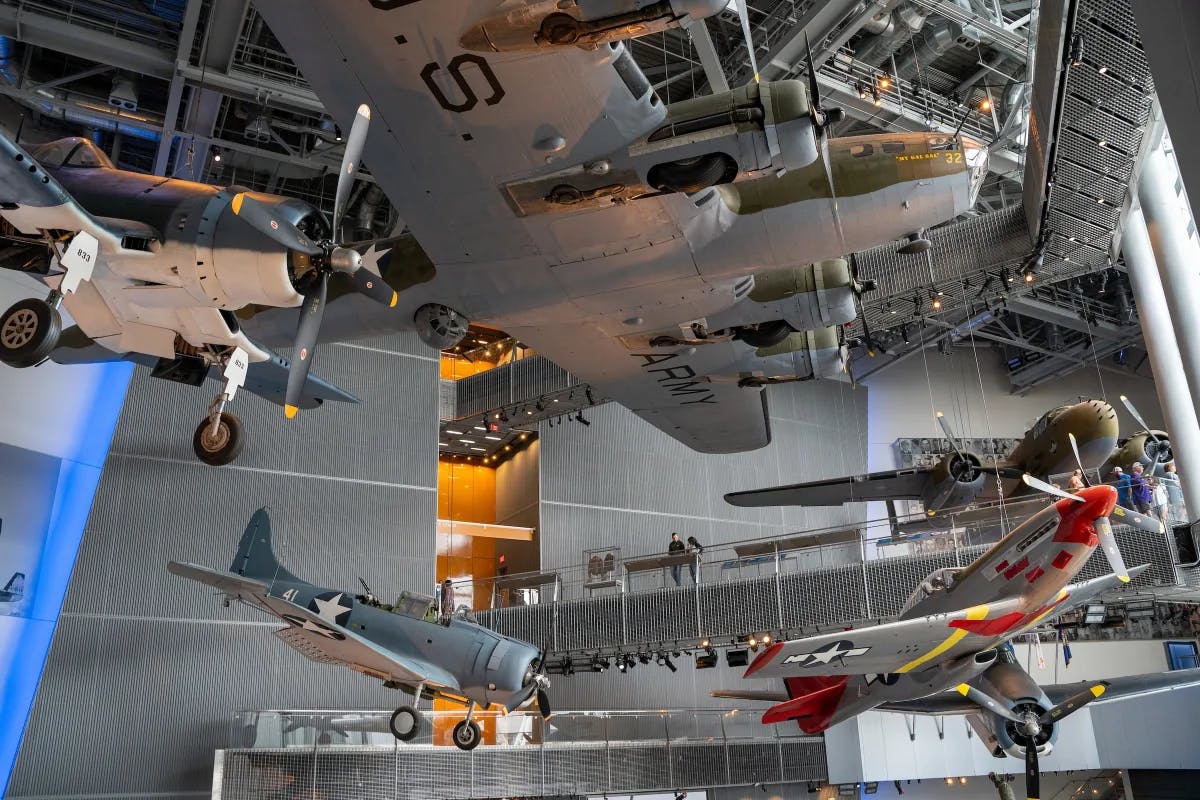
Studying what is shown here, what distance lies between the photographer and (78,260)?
923cm

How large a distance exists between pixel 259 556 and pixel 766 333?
484 inches

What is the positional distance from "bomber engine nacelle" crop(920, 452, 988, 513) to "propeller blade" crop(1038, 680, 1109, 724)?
153 inches

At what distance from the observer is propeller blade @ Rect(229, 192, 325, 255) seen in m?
8.88

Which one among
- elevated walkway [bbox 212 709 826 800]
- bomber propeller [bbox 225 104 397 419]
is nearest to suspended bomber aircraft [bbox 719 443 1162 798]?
elevated walkway [bbox 212 709 826 800]


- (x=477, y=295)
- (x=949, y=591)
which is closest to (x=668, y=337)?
(x=477, y=295)

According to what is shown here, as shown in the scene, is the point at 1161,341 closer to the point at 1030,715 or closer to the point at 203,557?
the point at 1030,715

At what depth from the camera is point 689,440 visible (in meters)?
16.9

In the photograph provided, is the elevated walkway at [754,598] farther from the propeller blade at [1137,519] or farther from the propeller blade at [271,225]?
the propeller blade at [271,225]

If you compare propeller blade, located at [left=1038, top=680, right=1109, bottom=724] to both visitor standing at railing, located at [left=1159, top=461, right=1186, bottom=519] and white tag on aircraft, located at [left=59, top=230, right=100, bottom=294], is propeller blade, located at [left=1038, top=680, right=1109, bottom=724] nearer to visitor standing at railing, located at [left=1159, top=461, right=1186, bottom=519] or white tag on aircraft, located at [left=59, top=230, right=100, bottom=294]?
visitor standing at railing, located at [left=1159, top=461, right=1186, bottom=519]

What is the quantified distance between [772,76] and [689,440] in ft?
23.8

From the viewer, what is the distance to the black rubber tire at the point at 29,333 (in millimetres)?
10148

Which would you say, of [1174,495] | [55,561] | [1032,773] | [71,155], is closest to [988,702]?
[1032,773]

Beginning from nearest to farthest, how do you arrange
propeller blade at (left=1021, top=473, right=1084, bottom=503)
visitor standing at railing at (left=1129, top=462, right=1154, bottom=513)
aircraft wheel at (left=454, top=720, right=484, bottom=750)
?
propeller blade at (left=1021, top=473, right=1084, bottom=503) < visitor standing at railing at (left=1129, top=462, right=1154, bottom=513) < aircraft wheel at (left=454, top=720, right=484, bottom=750)

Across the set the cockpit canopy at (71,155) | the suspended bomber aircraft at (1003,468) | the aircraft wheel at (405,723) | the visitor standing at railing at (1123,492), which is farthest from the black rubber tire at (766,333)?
the aircraft wheel at (405,723)
